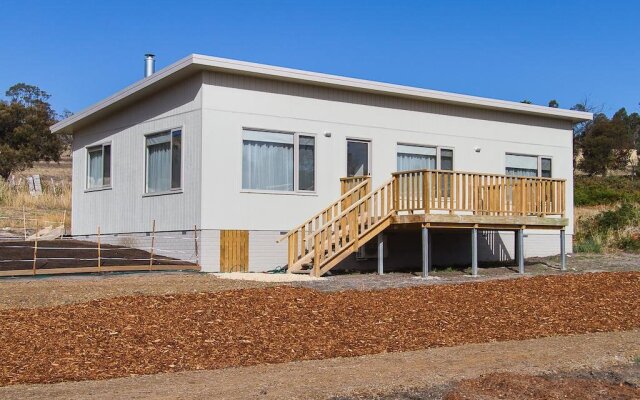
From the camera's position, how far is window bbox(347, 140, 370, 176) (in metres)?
18.1

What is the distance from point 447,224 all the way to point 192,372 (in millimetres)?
9086

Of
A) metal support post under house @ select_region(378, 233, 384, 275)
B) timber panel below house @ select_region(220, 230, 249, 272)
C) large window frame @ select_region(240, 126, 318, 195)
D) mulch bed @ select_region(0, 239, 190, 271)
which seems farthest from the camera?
large window frame @ select_region(240, 126, 318, 195)

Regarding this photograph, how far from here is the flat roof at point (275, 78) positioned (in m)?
15.8

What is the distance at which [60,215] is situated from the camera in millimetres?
25703

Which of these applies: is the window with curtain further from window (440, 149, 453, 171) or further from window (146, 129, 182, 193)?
window (146, 129, 182, 193)

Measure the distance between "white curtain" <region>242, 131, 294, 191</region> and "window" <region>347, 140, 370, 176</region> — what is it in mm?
1579

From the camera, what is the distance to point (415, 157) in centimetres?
1917

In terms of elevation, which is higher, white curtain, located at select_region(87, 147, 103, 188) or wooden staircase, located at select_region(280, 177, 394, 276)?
white curtain, located at select_region(87, 147, 103, 188)

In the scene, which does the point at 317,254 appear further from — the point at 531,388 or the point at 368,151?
the point at 531,388

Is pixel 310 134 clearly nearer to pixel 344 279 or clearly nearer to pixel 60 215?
pixel 344 279

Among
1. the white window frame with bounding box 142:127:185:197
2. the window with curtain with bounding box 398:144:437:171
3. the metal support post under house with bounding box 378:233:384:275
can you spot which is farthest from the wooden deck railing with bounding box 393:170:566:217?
the white window frame with bounding box 142:127:185:197

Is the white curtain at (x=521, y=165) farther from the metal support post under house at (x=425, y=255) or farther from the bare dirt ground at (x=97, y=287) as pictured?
the bare dirt ground at (x=97, y=287)

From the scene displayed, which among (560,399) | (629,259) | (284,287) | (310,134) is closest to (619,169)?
(629,259)

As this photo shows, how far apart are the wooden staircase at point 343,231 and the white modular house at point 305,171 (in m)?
0.04
